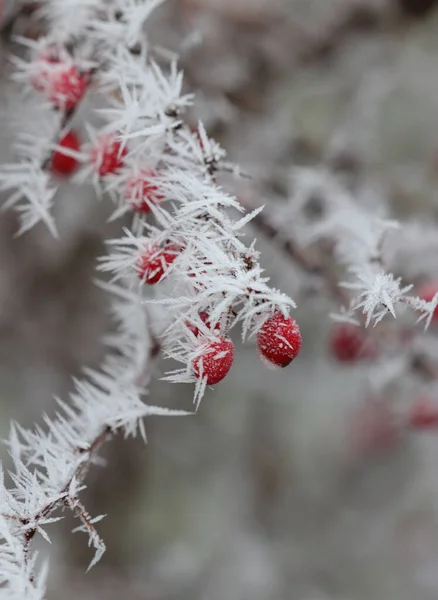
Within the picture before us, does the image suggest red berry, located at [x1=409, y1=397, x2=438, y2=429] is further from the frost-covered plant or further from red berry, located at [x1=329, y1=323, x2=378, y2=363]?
the frost-covered plant

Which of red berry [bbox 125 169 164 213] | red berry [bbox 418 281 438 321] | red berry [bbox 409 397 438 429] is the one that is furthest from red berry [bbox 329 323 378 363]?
red berry [bbox 125 169 164 213]

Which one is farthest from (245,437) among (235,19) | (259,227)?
(259,227)

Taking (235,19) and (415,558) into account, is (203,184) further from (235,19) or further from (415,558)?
(415,558)

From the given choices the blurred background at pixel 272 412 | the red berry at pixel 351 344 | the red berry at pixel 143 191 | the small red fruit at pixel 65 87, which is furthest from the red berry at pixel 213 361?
the blurred background at pixel 272 412

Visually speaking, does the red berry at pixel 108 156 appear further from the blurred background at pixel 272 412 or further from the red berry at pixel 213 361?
the blurred background at pixel 272 412

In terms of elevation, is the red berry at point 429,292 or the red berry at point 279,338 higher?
the red berry at point 429,292
